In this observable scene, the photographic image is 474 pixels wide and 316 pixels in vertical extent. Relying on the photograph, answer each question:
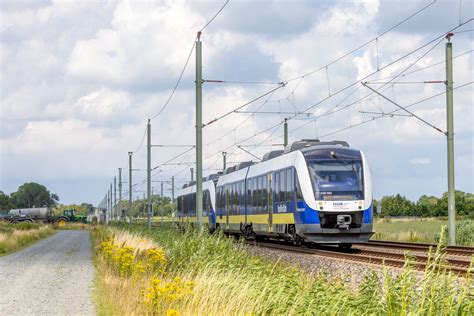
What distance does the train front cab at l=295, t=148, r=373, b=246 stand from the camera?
2652cm

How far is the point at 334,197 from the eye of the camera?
87.3 ft

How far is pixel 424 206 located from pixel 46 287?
101019mm

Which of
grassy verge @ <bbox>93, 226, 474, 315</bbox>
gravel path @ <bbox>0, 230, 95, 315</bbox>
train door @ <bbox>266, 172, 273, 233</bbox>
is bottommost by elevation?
gravel path @ <bbox>0, 230, 95, 315</bbox>

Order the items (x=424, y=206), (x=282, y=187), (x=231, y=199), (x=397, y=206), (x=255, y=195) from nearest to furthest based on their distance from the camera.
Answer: (x=282, y=187) → (x=255, y=195) → (x=231, y=199) → (x=424, y=206) → (x=397, y=206)

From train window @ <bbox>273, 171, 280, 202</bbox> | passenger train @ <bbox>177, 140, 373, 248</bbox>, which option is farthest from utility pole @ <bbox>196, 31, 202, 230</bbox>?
train window @ <bbox>273, 171, 280, 202</bbox>

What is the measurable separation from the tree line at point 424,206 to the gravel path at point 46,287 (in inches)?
2754

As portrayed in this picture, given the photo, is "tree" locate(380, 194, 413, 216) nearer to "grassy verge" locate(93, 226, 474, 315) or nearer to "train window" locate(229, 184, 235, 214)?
"train window" locate(229, 184, 235, 214)

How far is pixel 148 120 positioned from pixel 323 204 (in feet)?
88.7

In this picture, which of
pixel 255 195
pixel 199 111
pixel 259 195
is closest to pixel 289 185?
pixel 199 111

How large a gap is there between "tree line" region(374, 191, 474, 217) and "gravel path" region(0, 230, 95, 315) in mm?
69962

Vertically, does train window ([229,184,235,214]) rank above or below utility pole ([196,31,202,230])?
below

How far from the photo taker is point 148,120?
170 feet

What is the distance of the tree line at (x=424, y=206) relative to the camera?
335 ft

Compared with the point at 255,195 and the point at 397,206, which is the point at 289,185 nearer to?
the point at 255,195
